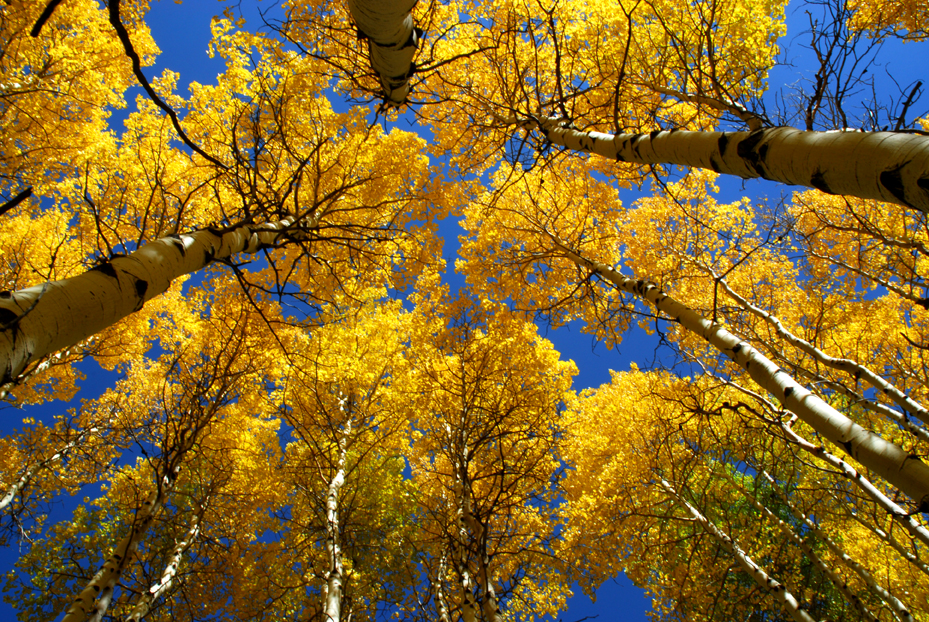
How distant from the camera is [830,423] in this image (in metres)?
2.22

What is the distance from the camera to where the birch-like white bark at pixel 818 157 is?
4.24 feet

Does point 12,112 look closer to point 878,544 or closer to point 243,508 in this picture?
point 243,508

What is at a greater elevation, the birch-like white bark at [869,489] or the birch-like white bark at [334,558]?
the birch-like white bark at [334,558]

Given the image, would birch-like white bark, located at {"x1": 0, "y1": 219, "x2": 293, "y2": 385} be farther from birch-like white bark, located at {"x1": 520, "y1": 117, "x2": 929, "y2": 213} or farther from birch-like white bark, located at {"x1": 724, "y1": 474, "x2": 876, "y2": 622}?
birch-like white bark, located at {"x1": 724, "y1": 474, "x2": 876, "y2": 622}

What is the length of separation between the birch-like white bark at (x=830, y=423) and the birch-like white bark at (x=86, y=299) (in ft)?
11.6

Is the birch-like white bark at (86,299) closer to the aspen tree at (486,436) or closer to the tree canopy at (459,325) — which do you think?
the tree canopy at (459,325)

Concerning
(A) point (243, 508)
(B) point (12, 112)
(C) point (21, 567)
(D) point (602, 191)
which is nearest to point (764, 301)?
(D) point (602, 191)

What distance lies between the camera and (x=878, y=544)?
620cm

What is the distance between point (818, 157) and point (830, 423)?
161 centimetres

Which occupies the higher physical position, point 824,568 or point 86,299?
point 86,299

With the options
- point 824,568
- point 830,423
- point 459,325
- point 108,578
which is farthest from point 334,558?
point 824,568

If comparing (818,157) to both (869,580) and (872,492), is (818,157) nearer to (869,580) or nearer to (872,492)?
(872,492)

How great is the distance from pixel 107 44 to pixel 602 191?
29.8 feet

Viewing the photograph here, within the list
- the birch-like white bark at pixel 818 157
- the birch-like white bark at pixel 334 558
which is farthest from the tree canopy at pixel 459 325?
the birch-like white bark at pixel 818 157
